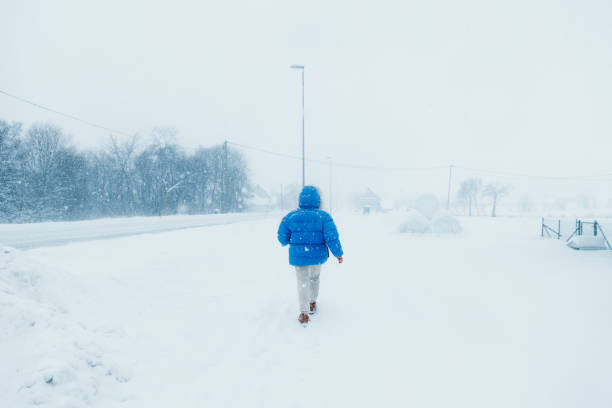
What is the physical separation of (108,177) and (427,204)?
37229mm

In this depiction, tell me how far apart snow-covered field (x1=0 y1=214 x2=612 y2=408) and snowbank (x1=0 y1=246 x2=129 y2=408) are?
0.04ft

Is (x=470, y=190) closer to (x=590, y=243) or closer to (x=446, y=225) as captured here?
(x=446, y=225)

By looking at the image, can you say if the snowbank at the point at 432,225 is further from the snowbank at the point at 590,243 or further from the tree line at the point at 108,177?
the tree line at the point at 108,177

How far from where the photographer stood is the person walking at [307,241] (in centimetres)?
413

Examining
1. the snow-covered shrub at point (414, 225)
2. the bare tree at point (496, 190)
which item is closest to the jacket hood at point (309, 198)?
the snow-covered shrub at point (414, 225)

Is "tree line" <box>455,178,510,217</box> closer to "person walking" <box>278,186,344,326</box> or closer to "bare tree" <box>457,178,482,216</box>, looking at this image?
"bare tree" <box>457,178,482,216</box>

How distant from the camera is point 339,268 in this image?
7.85 m

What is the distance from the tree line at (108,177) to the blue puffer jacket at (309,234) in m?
23.5

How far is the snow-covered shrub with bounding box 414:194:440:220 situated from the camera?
2292 centimetres

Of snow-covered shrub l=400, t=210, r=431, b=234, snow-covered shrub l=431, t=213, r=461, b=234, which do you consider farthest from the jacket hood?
snow-covered shrub l=431, t=213, r=461, b=234

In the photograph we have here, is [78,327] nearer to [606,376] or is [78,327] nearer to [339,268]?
[606,376]

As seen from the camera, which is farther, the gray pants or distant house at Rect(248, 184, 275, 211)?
distant house at Rect(248, 184, 275, 211)

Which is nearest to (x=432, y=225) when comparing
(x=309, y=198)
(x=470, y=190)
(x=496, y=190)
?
(x=309, y=198)

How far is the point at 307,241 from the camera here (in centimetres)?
415
